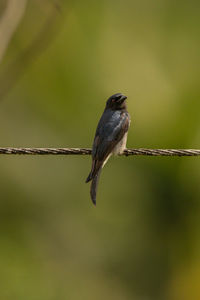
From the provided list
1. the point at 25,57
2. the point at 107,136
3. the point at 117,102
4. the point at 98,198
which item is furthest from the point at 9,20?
the point at 98,198

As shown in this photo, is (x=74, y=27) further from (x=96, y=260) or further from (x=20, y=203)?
(x=96, y=260)

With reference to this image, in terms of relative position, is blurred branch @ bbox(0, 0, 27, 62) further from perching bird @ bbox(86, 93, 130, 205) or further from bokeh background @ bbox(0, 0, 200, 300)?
bokeh background @ bbox(0, 0, 200, 300)

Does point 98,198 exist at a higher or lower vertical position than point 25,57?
lower

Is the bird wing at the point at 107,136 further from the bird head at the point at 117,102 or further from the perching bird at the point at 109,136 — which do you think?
the bird head at the point at 117,102

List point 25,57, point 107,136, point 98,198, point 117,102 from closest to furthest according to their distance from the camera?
point 25,57 → point 107,136 → point 117,102 → point 98,198

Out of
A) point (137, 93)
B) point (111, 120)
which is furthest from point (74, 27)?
point (111, 120)

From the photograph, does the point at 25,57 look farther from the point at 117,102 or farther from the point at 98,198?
the point at 98,198
